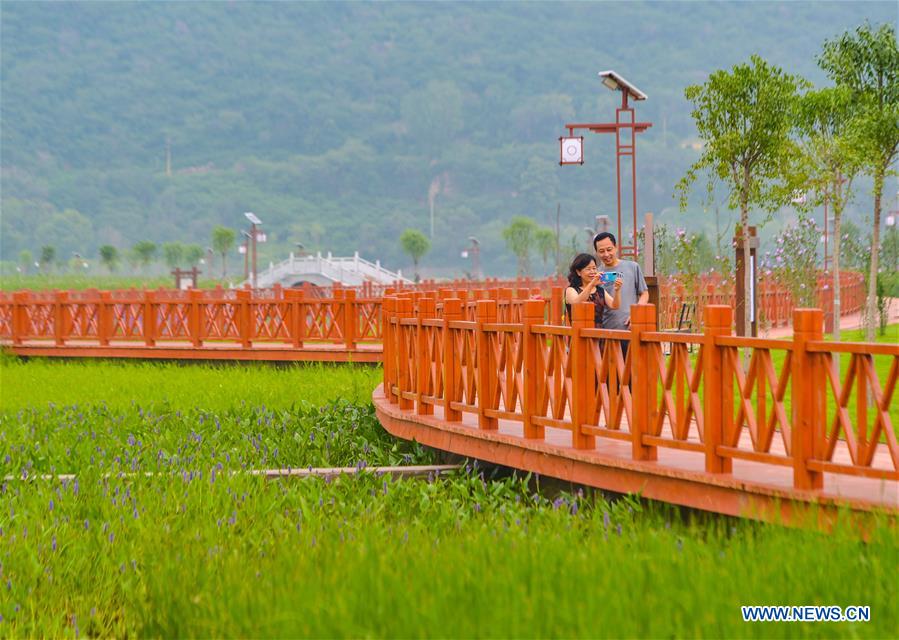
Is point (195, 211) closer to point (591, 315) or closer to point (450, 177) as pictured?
point (450, 177)

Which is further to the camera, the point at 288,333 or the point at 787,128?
the point at 288,333

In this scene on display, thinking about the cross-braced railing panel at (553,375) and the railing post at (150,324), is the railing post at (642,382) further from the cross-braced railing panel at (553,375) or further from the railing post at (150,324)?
the railing post at (150,324)

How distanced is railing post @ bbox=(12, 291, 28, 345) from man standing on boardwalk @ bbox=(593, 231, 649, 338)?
17918 mm

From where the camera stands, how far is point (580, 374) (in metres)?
8.34

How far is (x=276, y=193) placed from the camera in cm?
17562

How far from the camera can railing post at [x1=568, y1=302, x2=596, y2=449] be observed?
8.34 metres

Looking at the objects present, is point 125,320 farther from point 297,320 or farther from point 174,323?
point 297,320

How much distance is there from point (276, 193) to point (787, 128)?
6368 inches

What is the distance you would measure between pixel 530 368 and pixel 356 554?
3.04 m

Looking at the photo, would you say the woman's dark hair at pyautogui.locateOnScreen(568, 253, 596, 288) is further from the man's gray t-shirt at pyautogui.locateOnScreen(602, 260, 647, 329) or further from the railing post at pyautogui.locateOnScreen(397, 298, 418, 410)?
the railing post at pyautogui.locateOnScreen(397, 298, 418, 410)

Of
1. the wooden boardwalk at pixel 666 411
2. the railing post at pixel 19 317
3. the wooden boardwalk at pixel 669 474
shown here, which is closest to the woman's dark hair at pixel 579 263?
the wooden boardwalk at pixel 666 411

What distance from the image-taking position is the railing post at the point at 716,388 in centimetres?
718

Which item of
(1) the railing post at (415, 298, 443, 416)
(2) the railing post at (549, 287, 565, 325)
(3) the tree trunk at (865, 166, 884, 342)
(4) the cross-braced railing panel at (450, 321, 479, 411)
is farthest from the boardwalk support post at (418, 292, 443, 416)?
(2) the railing post at (549, 287, 565, 325)

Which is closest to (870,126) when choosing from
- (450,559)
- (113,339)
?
(450,559)
